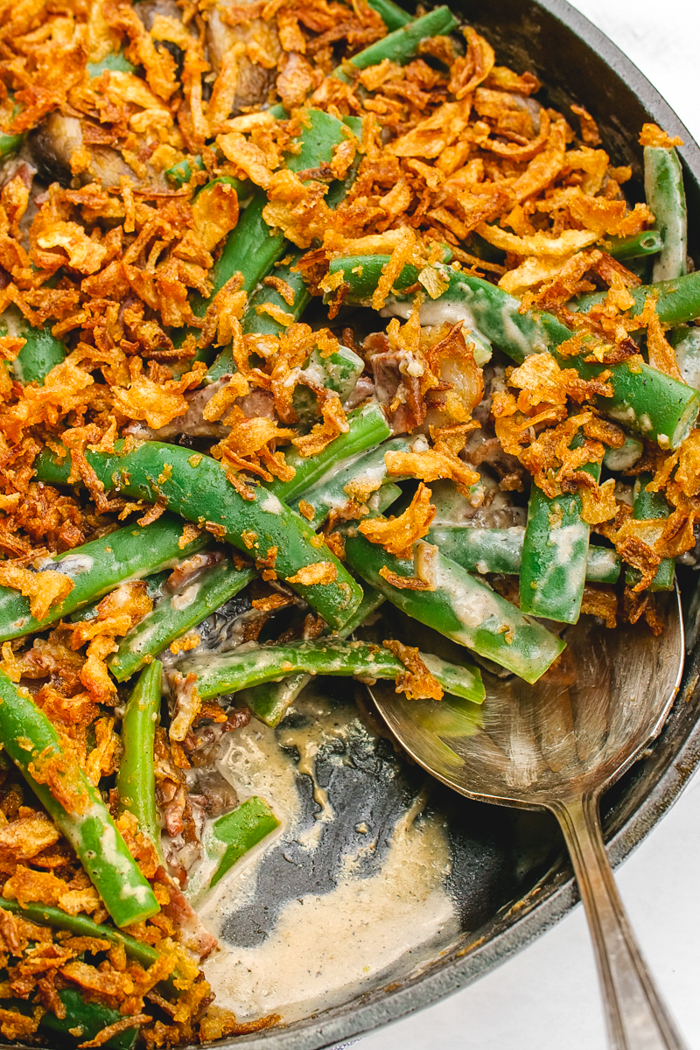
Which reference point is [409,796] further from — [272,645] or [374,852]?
[272,645]

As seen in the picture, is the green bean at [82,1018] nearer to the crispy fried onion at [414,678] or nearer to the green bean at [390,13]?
the crispy fried onion at [414,678]

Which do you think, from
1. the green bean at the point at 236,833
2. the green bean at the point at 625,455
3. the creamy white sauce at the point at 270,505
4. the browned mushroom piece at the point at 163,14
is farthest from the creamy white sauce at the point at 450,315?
the green bean at the point at 236,833

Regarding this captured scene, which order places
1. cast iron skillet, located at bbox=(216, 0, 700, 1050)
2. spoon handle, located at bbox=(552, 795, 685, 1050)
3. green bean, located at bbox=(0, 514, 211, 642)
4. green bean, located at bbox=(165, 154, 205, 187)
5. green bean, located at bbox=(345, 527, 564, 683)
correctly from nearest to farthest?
spoon handle, located at bbox=(552, 795, 685, 1050) < cast iron skillet, located at bbox=(216, 0, 700, 1050) < green bean, located at bbox=(0, 514, 211, 642) < green bean, located at bbox=(345, 527, 564, 683) < green bean, located at bbox=(165, 154, 205, 187)

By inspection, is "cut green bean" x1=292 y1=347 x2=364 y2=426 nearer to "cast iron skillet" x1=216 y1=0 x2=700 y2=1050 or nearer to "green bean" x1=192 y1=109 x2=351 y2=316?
"green bean" x1=192 y1=109 x2=351 y2=316

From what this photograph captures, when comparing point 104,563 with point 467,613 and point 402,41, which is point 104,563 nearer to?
point 467,613

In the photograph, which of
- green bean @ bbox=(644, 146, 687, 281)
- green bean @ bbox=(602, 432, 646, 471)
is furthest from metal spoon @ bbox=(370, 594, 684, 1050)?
green bean @ bbox=(644, 146, 687, 281)

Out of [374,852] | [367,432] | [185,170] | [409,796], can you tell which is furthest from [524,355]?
[374,852]
